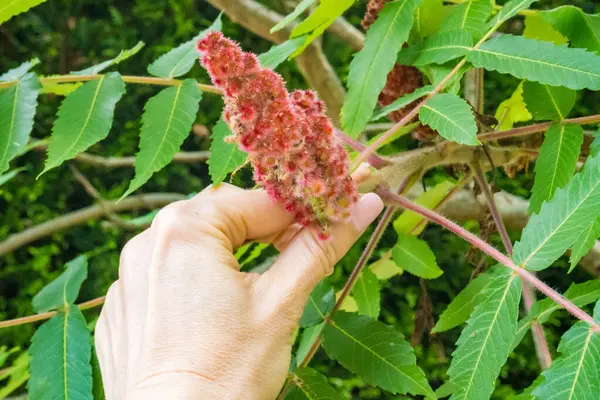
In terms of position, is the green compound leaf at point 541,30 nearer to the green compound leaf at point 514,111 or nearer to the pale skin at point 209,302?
the green compound leaf at point 514,111

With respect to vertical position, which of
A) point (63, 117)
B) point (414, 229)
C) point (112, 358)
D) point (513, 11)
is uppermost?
point (513, 11)

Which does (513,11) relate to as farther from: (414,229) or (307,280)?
(414,229)

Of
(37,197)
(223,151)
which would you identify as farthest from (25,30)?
(223,151)

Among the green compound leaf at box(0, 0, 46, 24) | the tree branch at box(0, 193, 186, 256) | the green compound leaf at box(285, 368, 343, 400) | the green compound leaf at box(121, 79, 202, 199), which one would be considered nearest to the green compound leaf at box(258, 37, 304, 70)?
the green compound leaf at box(121, 79, 202, 199)

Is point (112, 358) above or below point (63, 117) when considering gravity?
below

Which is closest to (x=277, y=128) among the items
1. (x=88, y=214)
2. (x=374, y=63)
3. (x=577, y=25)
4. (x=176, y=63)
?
(x=374, y=63)

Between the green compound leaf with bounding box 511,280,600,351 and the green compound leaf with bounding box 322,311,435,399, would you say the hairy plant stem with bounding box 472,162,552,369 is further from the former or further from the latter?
the green compound leaf with bounding box 322,311,435,399
